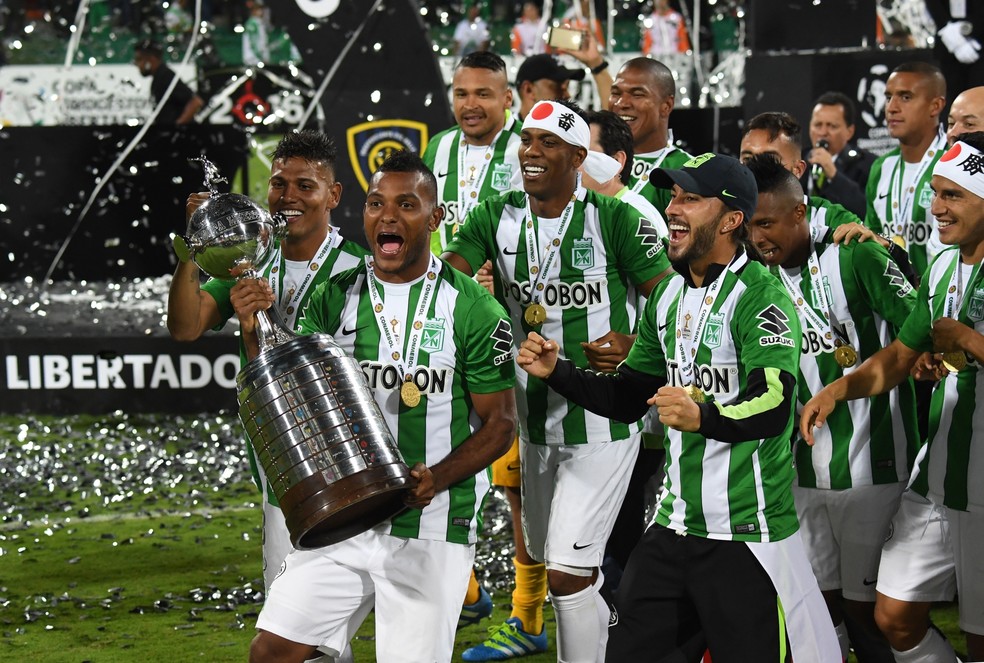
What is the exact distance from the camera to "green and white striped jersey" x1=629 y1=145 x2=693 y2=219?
5.68 m

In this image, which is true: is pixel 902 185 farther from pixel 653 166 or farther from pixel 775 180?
pixel 775 180

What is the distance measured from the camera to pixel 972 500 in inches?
160

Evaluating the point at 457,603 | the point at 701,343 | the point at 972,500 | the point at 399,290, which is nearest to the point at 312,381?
the point at 399,290

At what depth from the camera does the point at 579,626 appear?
462 cm

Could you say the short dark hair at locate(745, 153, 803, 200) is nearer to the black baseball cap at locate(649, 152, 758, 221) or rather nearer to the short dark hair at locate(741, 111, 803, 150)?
the black baseball cap at locate(649, 152, 758, 221)

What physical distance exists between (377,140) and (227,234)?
5.73 metres

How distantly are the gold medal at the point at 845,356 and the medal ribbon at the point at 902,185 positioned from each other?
2515 mm

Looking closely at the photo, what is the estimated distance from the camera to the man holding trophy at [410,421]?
12.3 feet

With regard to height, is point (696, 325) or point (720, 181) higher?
point (720, 181)

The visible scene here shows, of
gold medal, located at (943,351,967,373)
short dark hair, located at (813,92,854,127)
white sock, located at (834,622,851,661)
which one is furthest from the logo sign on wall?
gold medal, located at (943,351,967,373)

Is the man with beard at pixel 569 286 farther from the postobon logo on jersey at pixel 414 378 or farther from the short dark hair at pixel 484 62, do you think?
the short dark hair at pixel 484 62

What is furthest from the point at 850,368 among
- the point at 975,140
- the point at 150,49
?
the point at 150,49

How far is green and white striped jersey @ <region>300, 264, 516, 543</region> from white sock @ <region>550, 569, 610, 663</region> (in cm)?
82

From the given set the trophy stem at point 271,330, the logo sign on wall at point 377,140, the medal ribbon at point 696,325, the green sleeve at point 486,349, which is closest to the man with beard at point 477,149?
the green sleeve at point 486,349
